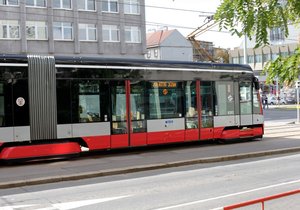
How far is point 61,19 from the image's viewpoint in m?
43.9

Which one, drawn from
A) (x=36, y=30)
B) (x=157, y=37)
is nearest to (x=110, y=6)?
(x=36, y=30)

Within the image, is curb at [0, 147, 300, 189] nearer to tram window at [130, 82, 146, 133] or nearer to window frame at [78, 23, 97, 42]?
tram window at [130, 82, 146, 133]

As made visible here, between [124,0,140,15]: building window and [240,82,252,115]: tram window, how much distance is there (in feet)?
102

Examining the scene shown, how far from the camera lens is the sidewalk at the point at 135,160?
1129cm

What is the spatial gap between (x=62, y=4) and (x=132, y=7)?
7852 mm

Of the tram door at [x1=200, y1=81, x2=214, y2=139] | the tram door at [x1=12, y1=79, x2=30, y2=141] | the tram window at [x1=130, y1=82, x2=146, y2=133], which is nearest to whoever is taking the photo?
the tram door at [x1=12, y1=79, x2=30, y2=141]

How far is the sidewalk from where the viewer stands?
1129 cm

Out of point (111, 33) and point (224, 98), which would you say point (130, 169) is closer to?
point (224, 98)

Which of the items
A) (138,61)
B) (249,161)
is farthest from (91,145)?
(249,161)

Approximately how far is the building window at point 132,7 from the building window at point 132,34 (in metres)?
1.70

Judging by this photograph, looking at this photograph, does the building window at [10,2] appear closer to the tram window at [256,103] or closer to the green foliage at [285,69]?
the tram window at [256,103]

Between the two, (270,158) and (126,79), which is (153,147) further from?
(270,158)

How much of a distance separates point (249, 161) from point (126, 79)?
4.80 m

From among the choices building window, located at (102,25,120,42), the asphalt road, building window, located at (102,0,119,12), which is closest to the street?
the asphalt road
